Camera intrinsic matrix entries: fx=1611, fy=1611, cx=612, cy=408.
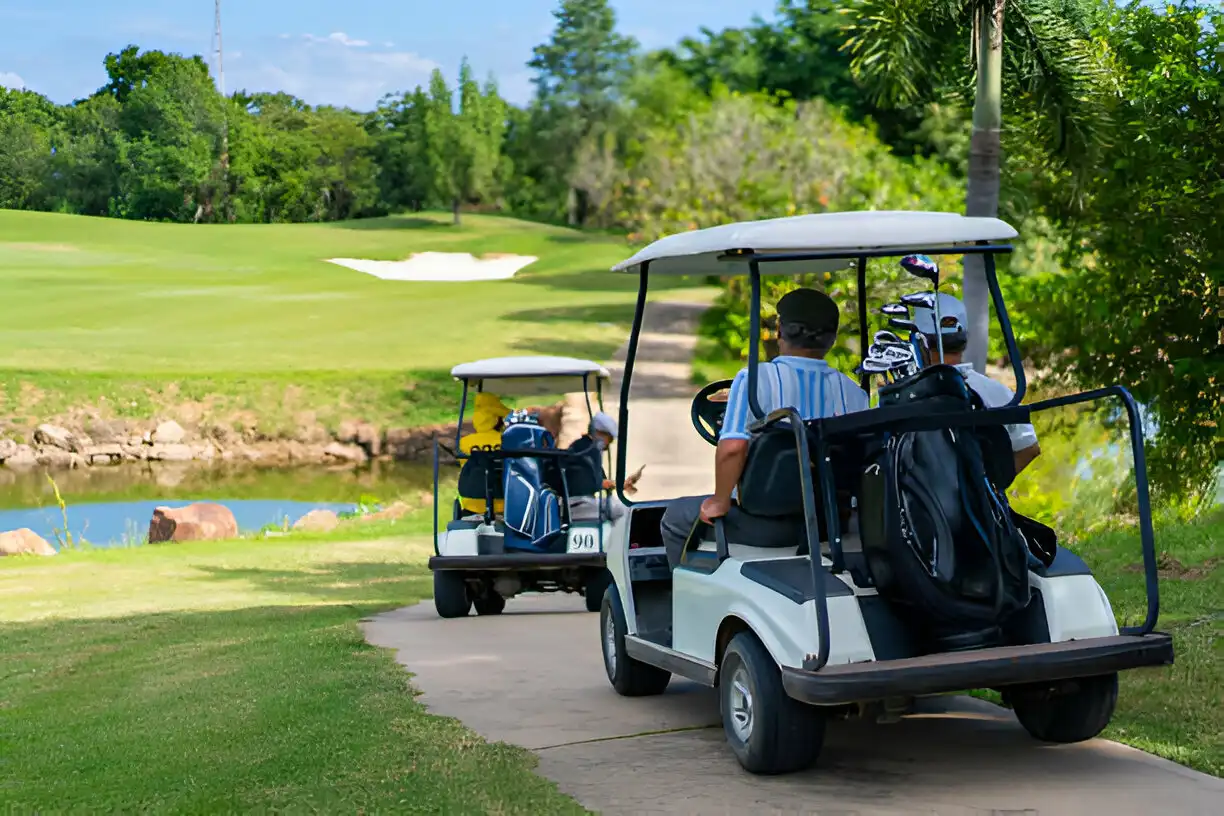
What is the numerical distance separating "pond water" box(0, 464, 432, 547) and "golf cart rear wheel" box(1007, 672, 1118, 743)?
68.9 feet

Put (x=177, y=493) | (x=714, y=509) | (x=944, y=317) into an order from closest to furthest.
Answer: (x=714, y=509) → (x=944, y=317) → (x=177, y=493)

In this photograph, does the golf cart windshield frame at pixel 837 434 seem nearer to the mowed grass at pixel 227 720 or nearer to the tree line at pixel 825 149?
the mowed grass at pixel 227 720

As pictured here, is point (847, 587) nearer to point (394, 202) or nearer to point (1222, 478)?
point (1222, 478)

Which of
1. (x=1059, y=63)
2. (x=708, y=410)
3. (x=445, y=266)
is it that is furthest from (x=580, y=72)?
(x=708, y=410)

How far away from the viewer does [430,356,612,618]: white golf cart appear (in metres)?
11.2

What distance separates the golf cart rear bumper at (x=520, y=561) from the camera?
11.1 m

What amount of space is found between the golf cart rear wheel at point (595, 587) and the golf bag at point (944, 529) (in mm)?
6123

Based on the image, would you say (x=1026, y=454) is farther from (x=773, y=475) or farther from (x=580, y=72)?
(x=580, y=72)

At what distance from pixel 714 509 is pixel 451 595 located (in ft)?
19.5

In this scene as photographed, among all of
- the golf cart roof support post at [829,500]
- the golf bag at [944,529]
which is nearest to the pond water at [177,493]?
the golf cart roof support post at [829,500]

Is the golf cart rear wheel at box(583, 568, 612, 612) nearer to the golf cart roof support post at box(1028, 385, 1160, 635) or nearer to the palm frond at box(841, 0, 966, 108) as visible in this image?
the palm frond at box(841, 0, 966, 108)

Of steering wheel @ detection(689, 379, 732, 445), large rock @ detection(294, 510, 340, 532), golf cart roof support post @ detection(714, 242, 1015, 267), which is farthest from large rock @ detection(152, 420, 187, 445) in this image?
golf cart roof support post @ detection(714, 242, 1015, 267)

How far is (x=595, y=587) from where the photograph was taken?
38.0 feet

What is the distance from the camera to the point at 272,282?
6353 centimetres
